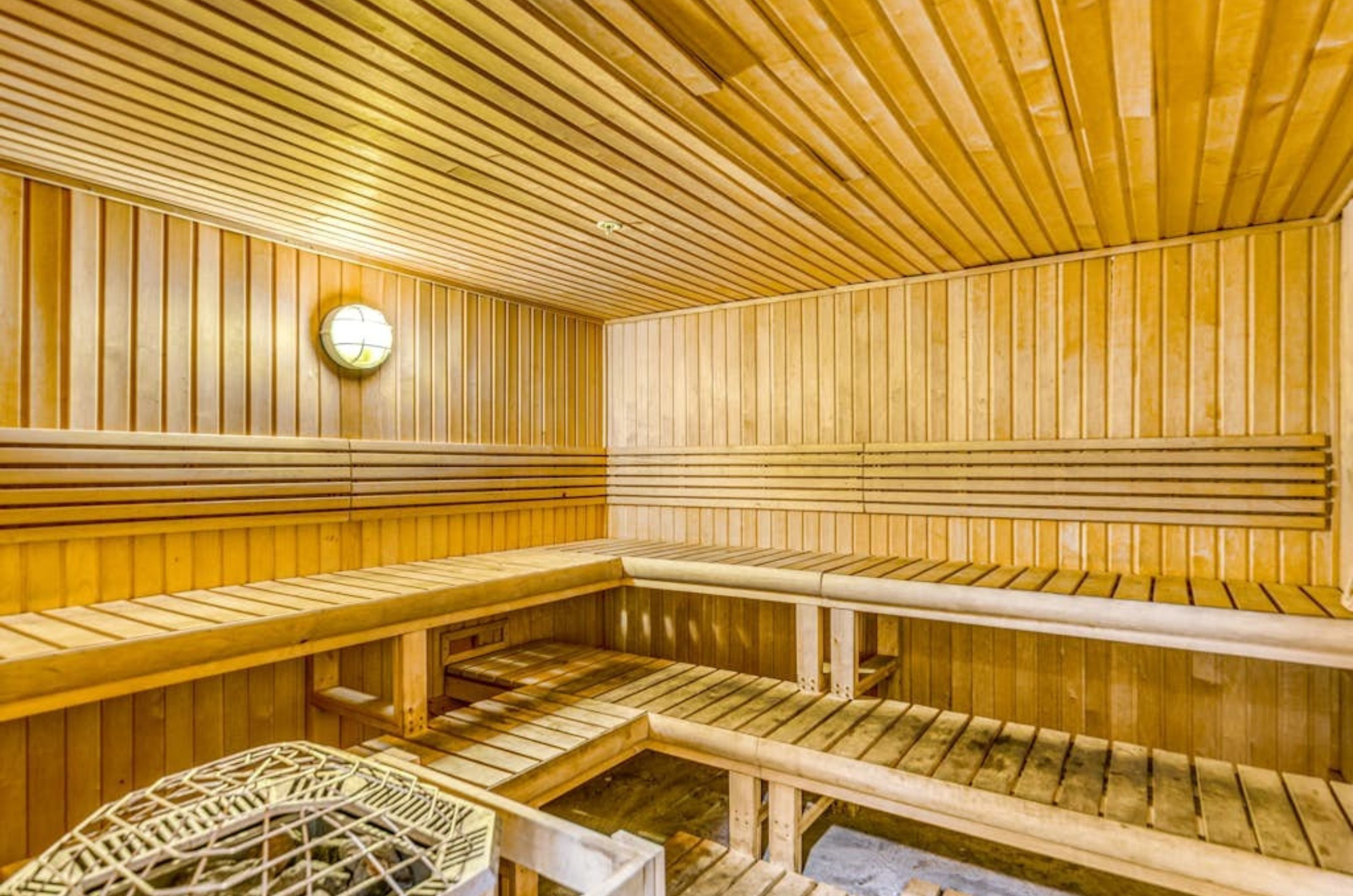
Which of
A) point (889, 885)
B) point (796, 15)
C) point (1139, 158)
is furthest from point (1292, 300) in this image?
point (889, 885)

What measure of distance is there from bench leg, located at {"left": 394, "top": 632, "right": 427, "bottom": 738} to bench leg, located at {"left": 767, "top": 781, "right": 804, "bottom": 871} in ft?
5.37

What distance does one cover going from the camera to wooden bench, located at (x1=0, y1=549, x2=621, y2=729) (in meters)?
2.19

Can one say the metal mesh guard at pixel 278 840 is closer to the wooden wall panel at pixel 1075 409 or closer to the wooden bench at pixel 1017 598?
the wooden bench at pixel 1017 598

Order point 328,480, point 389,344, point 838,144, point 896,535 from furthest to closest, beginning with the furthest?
point 896,535, point 389,344, point 328,480, point 838,144

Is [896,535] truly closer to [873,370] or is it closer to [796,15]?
[873,370]

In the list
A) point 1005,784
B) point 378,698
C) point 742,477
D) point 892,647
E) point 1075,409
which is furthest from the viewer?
point 742,477

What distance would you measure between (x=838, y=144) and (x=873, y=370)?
80.5 inches

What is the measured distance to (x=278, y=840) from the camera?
1.53 m

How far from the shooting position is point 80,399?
9.66 ft

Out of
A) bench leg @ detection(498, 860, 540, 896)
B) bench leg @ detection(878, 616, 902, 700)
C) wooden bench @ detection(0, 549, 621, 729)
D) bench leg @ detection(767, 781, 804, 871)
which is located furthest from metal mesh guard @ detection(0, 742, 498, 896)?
bench leg @ detection(878, 616, 902, 700)

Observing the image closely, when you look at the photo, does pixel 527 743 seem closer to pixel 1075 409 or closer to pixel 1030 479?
pixel 1030 479

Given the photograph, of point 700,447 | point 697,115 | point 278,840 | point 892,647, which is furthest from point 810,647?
point 278,840

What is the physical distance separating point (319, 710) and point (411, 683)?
2.55 ft

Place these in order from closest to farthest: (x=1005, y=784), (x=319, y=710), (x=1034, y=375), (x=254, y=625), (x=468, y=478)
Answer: (x=254, y=625) → (x=1005, y=784) → (x=319, y=710) → (x=1034, y=375) → (x=468, y=478)
